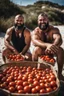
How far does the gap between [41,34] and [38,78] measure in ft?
7.02

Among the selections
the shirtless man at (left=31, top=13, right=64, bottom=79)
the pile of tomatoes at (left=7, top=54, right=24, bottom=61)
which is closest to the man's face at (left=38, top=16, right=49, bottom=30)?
the shirtless man at (left=31, top=13, right=64, bottom=79)

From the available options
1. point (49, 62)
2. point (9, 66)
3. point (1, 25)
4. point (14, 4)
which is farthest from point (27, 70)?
point (14, 4)

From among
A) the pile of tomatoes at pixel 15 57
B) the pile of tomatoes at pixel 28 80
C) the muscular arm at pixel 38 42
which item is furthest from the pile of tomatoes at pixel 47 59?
the pile of tomatoes at pixel 28 80

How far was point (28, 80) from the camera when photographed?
5398mm

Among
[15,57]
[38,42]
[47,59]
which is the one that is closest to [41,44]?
[38,42]

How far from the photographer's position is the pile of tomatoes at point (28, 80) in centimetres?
491

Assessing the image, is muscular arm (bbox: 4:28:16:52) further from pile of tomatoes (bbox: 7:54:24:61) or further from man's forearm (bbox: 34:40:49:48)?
man's forearm (bbox: 34:40:49:48)

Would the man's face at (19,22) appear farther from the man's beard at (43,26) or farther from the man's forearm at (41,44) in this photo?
the man's forearm at (41,44)

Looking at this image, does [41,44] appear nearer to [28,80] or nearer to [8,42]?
[8,42]

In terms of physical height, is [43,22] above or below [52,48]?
above

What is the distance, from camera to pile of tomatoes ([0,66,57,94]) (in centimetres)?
491

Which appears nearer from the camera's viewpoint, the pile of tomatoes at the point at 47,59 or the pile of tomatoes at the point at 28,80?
the pile of tomatoes at the point at 28,80

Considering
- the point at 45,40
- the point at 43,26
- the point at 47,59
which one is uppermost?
the point at 43,26

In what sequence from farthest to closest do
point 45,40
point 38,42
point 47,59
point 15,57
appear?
1. point 45,40
2. point 38,42
3. point 15,57
4. point 47,59
